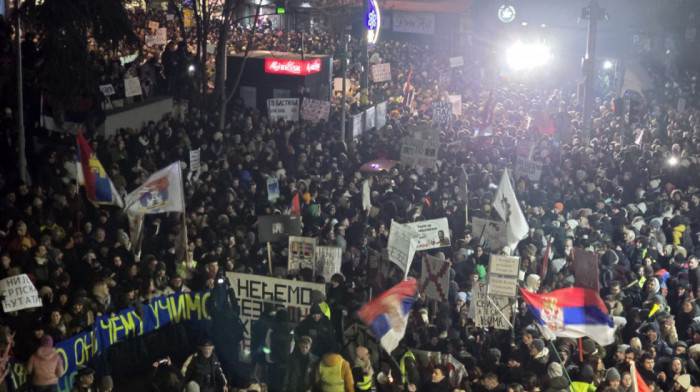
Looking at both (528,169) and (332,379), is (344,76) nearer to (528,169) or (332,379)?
(528,169)

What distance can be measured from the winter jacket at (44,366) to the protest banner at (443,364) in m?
4.02

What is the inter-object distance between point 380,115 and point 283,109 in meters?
5.91

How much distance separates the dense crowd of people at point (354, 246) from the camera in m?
11.1

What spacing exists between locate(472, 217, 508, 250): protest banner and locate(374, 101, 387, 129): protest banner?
13.4 metres

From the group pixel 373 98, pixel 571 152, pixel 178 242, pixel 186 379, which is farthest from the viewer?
pixel 373 98

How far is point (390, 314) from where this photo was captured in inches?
457

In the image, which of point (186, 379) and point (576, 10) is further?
point (576, 10)

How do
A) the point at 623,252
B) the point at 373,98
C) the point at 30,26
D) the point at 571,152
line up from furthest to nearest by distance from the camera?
1. the point at 373,98
2. the point at 571,152
3. the point at 30,26
4. the point at 623,252

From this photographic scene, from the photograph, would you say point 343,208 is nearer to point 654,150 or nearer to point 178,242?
point 178,242

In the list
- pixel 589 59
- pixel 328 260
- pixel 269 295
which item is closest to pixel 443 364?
pixel 269 295

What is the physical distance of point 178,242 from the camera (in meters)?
13.8

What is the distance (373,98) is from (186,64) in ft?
33.8

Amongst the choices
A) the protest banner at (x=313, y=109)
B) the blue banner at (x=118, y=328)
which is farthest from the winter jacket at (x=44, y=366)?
the protest banner at (x=313, y=109)

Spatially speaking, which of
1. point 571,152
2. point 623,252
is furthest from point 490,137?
point 623,252
